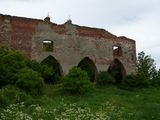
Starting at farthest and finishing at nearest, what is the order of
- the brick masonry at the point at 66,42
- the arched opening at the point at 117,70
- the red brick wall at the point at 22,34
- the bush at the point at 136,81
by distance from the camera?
the arched opening at the point at 117,70
the bush at the point at 136,81
the brick masonry at the point at 66,42
the red brick wall at the point at 22,34

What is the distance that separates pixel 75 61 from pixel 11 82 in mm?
9536

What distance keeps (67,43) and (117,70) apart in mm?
5283

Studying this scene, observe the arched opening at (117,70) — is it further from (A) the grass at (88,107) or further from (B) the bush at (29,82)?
(B) the bush at (29,82)

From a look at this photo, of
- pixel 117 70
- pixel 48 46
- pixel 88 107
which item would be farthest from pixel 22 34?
pixel 88 107

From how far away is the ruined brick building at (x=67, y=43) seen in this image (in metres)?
29.6

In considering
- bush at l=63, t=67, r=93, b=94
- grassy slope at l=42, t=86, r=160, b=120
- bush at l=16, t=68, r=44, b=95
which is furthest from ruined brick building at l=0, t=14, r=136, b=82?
bush at l=16, t=68, r=44, b=95

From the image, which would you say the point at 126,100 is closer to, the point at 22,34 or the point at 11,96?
the point at 11,96

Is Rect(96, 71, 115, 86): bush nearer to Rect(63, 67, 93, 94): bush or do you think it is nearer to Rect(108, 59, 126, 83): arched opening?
Rect(108, 59, 126, 83): arched opening

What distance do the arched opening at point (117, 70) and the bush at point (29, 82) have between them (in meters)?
12.0

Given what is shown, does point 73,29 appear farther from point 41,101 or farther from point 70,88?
point 41,101

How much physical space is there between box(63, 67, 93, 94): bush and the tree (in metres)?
10.6

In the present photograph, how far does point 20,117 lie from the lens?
1527cm

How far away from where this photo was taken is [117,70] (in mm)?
34312

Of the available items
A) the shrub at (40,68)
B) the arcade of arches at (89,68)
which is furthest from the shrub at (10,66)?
the arcade of arches at (89,68)
